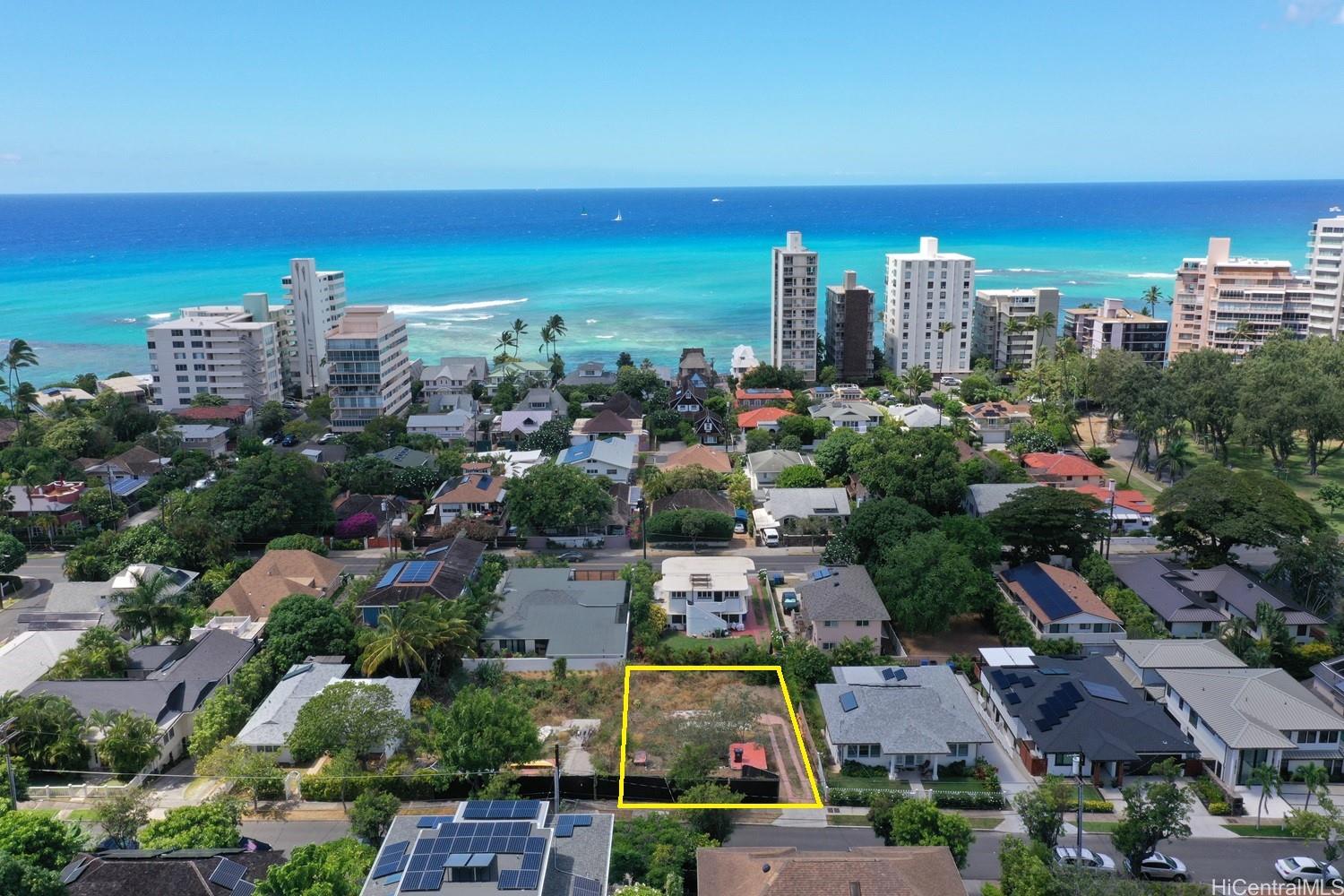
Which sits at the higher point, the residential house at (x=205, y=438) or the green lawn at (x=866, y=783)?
the residential house at (x=205, y=438)

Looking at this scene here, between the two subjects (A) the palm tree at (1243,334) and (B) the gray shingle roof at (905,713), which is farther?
(A) the palm tree at (1243,334)

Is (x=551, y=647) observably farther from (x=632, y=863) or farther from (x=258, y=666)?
(x=632, y=863)

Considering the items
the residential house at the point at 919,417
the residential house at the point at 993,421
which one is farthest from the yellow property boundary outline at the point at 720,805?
the residential house at the point at 993,421

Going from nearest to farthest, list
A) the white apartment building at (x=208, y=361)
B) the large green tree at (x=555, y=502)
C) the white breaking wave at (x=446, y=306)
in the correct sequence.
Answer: the large green tree at (x=555, y=502) < the white apartment building at (x=208, y=361) < the white breaking wave at (x=446, y=306)

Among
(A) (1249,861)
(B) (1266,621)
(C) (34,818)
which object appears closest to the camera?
(C) (34,818)

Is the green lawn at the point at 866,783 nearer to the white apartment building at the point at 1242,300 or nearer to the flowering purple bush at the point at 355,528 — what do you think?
the flowering purple bush at the point at 355,528

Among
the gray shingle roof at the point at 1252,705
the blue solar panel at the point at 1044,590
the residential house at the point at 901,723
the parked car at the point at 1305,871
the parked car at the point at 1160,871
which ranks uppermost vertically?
the blue solar panel at the point at 1044,590

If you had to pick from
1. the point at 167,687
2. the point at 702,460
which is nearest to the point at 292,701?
the point at 167,687

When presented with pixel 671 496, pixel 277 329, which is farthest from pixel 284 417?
pixel 671 496
